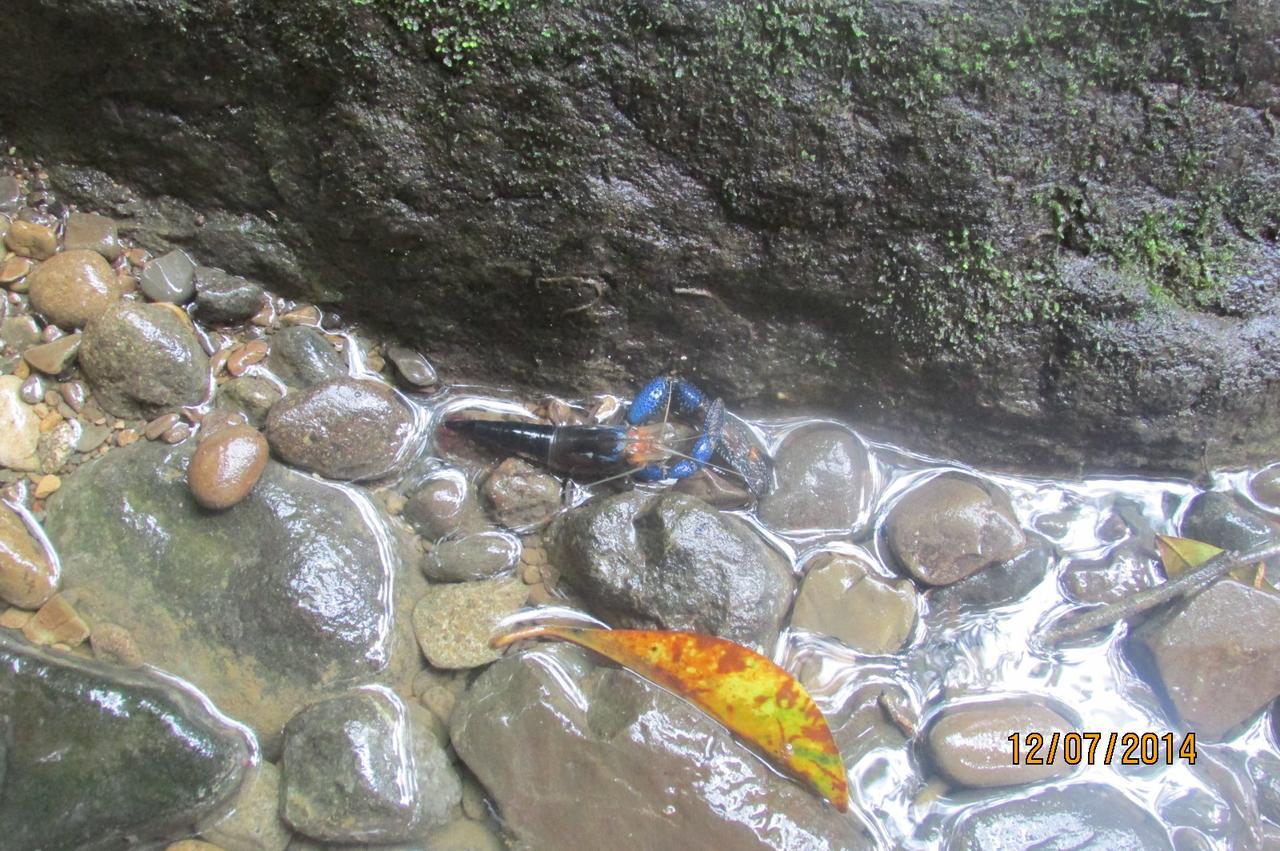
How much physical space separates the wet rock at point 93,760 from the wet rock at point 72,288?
128cm

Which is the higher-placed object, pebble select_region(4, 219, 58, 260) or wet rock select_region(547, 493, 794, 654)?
pebble select_region(4, 219, 58, 260)

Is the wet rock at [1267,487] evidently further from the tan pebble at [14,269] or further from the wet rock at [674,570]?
the tan pebble at [14,269]

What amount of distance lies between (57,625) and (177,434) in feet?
2.68

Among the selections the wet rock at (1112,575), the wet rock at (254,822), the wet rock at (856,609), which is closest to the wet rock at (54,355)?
the wet rock at (254,822)

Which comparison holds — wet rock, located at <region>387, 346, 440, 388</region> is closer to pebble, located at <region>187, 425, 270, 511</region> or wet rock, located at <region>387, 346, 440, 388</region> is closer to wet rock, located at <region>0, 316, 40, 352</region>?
pebble, located at <region>187, 425, 270, 511</region>

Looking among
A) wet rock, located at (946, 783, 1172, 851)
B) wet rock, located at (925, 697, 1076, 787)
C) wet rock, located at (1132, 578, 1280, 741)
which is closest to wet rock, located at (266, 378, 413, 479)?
wet rock, located at (925, 697, 1076, 787)

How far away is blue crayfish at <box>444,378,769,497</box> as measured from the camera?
11.7 feet

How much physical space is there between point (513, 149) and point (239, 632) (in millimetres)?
2097

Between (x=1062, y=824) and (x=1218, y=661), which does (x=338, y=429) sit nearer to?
(x=1062, y=824)

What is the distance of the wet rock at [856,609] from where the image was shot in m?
3.38

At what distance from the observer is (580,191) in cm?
304

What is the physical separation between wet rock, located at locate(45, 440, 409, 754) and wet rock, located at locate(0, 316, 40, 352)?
0.56m

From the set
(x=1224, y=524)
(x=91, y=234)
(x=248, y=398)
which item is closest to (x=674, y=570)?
(x=248, y=398)

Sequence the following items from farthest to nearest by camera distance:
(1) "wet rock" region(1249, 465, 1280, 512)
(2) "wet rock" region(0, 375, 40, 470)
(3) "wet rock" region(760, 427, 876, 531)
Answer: (1) "wet rock" region(1249, 465, 1280, 512) → (3) "wet rock" region(760, 427, 876, 531) → (2) "wet rock" region(0, 375, 40, 470)
